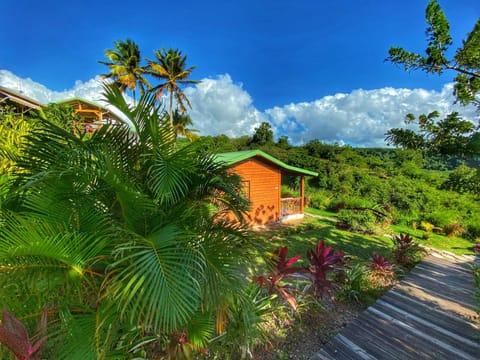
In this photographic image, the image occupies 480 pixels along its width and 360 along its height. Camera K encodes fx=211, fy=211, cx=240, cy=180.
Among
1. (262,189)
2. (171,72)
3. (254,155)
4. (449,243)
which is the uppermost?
(171,72)

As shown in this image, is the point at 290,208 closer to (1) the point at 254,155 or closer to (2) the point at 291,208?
(2) the point at 291,208

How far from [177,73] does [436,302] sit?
822 inches

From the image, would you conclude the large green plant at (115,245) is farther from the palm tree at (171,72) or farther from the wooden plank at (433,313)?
the palm tree at (171,72)

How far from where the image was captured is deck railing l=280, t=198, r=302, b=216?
10968mm

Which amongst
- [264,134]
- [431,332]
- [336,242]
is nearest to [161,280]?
[431,332]

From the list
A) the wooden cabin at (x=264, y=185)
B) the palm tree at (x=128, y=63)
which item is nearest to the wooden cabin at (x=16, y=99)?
the wooden cabin at (x=264, y=185)

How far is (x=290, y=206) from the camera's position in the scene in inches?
443

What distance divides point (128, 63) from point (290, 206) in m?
18.6

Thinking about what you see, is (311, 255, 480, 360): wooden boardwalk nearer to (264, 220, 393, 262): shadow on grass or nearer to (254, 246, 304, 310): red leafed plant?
(254, 246, 304, 310): red leafed plant

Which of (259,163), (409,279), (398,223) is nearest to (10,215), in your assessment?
(409,279)

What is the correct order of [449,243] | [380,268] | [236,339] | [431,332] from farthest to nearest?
[449,243] → [380,268] → [431,332] → [236,339]

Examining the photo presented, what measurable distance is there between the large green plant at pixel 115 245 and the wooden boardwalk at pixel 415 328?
1.88 m

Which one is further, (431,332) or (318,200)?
(318,200)

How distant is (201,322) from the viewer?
182 cm
